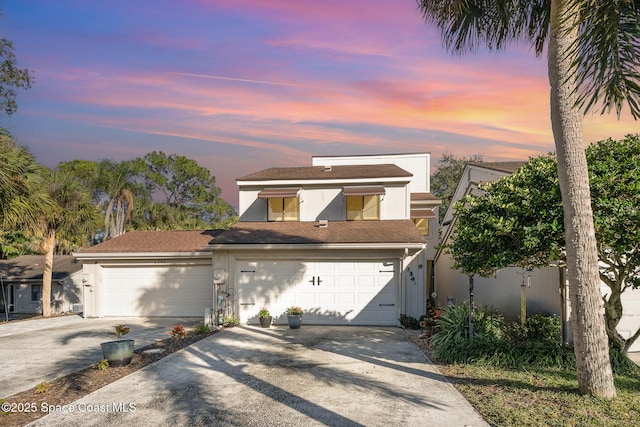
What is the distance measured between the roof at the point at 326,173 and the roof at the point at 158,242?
3169 mm

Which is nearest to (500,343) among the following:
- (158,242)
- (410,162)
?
(158,242)

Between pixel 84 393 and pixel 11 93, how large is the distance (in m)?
18.8

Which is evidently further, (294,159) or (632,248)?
(294,159)

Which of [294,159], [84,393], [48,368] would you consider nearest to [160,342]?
[48,368]

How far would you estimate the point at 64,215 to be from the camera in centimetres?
1766

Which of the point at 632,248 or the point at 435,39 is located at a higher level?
the point at 435,39

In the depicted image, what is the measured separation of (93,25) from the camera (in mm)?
12883

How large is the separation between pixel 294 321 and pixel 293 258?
7.13 feet

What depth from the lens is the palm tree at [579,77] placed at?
5.35 meters

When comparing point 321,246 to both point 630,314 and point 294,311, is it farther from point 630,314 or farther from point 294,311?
point 630,314

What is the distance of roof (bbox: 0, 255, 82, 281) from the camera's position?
83.3 ft

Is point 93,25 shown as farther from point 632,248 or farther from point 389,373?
point 632,248

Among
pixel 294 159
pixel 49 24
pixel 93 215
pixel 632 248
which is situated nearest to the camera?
pixel 632 248

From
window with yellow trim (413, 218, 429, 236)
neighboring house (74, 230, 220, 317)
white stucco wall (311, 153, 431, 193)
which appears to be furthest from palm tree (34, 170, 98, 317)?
window with yellow trim (413, 218, 429, 236)
